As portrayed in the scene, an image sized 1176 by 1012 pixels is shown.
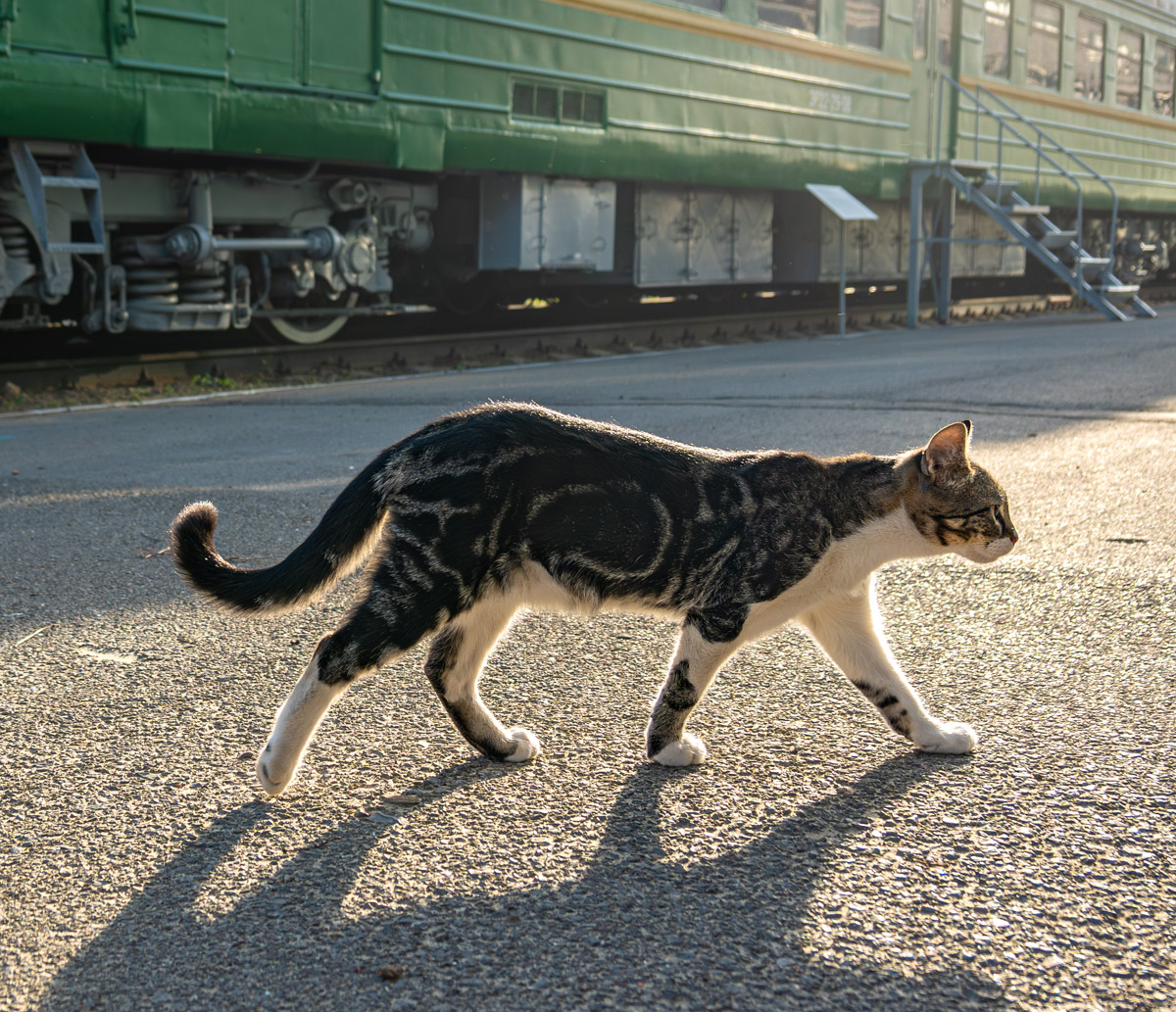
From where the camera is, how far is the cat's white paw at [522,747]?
269cm

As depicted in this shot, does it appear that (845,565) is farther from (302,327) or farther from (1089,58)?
(1089,58)

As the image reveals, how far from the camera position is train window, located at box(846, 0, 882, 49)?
567 inches

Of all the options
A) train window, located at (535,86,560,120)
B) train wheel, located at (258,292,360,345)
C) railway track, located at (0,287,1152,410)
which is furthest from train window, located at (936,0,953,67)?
train wheel, located at (258,292,360,345)

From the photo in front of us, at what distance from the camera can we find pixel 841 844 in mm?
2299

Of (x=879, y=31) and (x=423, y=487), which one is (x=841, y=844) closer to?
(x=423, y=487)

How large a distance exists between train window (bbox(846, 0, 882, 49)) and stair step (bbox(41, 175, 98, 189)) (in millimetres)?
9223

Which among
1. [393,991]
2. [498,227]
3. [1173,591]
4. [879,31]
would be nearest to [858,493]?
[393,991]

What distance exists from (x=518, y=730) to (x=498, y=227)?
897cm

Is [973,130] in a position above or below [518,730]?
above

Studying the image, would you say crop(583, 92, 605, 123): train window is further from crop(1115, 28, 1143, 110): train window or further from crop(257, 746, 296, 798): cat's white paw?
crop(1115, 28, 1143, 110): train window

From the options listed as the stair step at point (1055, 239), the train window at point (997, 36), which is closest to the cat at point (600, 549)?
the stair step at point (1055, 239)

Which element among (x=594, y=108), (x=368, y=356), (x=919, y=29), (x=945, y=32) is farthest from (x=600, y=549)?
(x=945, y=32)

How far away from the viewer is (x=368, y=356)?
10.3 m

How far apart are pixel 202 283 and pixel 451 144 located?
2.34 m
